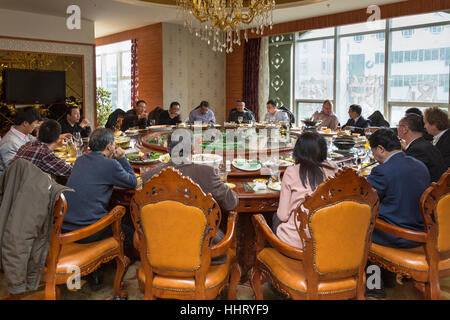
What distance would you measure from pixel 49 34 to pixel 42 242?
594 centimetres

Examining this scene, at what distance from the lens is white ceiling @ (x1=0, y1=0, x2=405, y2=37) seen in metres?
5.97

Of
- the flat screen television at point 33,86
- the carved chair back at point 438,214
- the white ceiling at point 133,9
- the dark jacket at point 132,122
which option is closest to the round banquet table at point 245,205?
the carved chair back at point 438,214

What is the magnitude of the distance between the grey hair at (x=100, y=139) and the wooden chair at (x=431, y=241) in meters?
1.71

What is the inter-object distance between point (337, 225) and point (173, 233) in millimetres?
736

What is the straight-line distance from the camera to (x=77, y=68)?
727cm

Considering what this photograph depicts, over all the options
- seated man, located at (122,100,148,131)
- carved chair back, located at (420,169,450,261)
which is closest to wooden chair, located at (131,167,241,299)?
carved chair back, located at (420,169,450,261)

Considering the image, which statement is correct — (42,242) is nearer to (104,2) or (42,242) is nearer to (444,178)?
(444,178)

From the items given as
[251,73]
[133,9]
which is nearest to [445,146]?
[133,9]

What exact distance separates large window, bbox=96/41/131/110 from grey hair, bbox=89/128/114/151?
770 centimetres

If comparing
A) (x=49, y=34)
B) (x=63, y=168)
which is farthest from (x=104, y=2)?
(x=63, y=168)

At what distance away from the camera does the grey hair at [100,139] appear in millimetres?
2346

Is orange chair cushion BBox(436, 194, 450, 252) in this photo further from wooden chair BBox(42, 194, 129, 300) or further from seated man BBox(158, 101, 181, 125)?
seated man BBox(158, 101, 181, 125)

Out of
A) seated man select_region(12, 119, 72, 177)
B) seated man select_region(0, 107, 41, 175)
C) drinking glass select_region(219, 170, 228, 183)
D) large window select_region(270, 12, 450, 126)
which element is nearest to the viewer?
drinking glass select_region(219, 170, 228, 183)

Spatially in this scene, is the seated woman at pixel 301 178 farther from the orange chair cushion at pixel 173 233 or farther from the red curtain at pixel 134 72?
the red curtain at pixel 134 72
